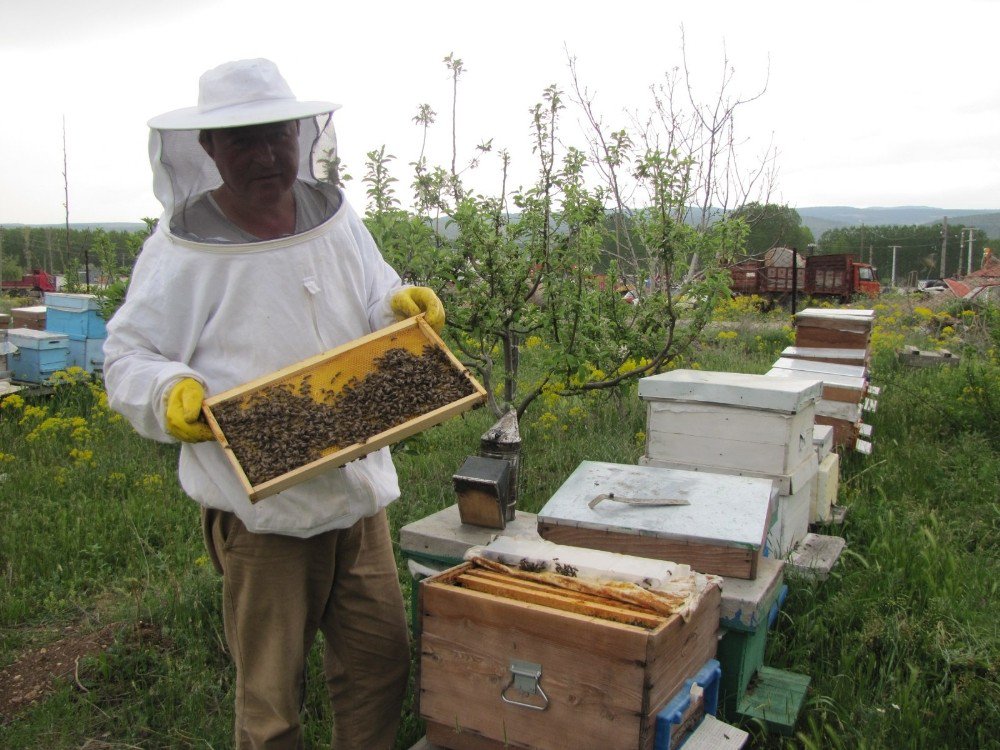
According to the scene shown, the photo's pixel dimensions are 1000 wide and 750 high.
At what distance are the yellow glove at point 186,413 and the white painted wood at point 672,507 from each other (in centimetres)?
114

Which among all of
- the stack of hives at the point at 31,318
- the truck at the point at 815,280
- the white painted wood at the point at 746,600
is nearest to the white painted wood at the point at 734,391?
the white painted wood at the point at 746,600

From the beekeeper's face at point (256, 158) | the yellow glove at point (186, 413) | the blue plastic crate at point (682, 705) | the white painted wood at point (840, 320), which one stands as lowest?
the blue plastic crate at point (682, 705)

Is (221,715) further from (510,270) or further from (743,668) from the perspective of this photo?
(510,270)

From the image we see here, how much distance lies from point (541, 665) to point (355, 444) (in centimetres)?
66

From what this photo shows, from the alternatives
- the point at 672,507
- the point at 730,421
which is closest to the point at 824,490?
the point at 730,421

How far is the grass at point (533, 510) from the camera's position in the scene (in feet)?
8.81

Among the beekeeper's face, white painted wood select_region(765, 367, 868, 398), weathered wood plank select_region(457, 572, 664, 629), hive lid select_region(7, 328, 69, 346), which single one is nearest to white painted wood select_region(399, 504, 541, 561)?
weathered wood plank select_region(457, 572, 664, 629)

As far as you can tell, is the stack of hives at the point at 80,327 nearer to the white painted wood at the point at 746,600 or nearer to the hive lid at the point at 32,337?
the hive lid at the point at 32,337

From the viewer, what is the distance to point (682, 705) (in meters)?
1.83

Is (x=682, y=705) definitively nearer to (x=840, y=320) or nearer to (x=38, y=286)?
(x=840, y=320)

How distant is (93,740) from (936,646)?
2.97m

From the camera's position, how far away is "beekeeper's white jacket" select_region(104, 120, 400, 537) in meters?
1.90

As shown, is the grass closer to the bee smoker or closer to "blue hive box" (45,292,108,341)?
the bee smoker

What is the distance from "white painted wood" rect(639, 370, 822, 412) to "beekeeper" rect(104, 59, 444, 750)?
4.66 ft
